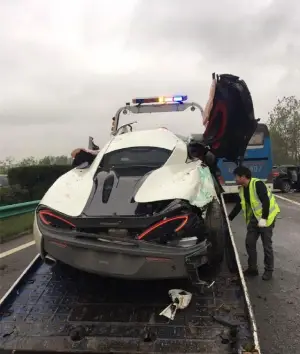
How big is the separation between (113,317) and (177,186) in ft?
4.39

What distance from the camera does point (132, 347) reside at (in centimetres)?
337

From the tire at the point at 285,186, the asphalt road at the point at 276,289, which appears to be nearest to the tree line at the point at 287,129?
the tire at the point at 285,186

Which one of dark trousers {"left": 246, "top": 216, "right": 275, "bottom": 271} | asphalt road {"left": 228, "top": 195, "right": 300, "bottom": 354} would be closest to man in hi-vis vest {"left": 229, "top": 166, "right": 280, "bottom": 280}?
dark trousers {"left": 246, "top": 216, "right": 275, "bottom": 271}

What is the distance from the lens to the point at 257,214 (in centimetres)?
595

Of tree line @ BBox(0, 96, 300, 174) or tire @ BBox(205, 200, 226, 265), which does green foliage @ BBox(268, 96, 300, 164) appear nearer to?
tree line @ BBox(0, 96, 300, 174)

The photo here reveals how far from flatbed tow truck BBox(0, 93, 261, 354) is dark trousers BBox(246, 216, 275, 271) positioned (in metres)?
1.26

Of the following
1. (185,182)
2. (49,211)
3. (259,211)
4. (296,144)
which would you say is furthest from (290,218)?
(296,144)

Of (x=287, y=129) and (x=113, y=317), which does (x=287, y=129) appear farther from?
(x=113, y=317)

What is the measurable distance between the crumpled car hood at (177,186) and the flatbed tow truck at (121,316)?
824 millimetres

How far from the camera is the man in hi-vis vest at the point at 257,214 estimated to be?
5.84 metres

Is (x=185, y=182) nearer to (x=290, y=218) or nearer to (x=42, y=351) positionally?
(x=42, y=351)

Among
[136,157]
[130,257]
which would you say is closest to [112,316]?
[130,257]

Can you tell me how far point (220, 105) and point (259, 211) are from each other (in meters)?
1.66

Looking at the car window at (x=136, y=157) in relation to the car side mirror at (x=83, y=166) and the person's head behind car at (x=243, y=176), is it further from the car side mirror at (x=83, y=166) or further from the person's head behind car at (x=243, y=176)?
the person's head behind car at (x=243, y=176)
